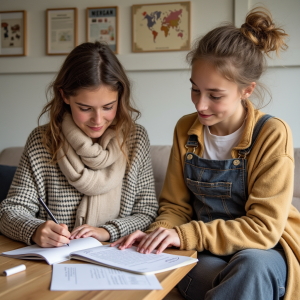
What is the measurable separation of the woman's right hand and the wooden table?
0.10m

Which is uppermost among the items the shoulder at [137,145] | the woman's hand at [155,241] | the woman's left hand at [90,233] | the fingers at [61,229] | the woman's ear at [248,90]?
the woman's ear at [248,90]

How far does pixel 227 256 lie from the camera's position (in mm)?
1252

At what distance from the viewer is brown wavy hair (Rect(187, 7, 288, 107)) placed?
125 centimetres

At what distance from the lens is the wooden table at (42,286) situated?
2.50ft

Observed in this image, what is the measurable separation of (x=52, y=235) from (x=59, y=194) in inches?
14.0

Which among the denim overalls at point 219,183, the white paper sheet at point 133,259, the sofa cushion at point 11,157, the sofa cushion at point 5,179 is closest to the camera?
the white paper sheet at point 133,259

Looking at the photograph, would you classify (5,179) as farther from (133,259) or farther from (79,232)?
(133,259)

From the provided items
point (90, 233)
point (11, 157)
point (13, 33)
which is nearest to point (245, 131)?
point (90, 233)

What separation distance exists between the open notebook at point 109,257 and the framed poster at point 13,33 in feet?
5.50

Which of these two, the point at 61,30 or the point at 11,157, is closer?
the point at 11,157

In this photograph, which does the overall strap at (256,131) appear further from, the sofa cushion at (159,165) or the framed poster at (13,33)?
the framed poster at (13,33)

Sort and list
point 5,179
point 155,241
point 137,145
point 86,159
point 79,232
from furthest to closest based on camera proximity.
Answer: point 5,179, point 137,145, point 86,159, point 79,232, point 155,241

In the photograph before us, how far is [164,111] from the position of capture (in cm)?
223

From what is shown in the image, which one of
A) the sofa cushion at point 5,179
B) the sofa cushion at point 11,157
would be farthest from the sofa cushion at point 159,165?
the sofa cushion at point 11,157
